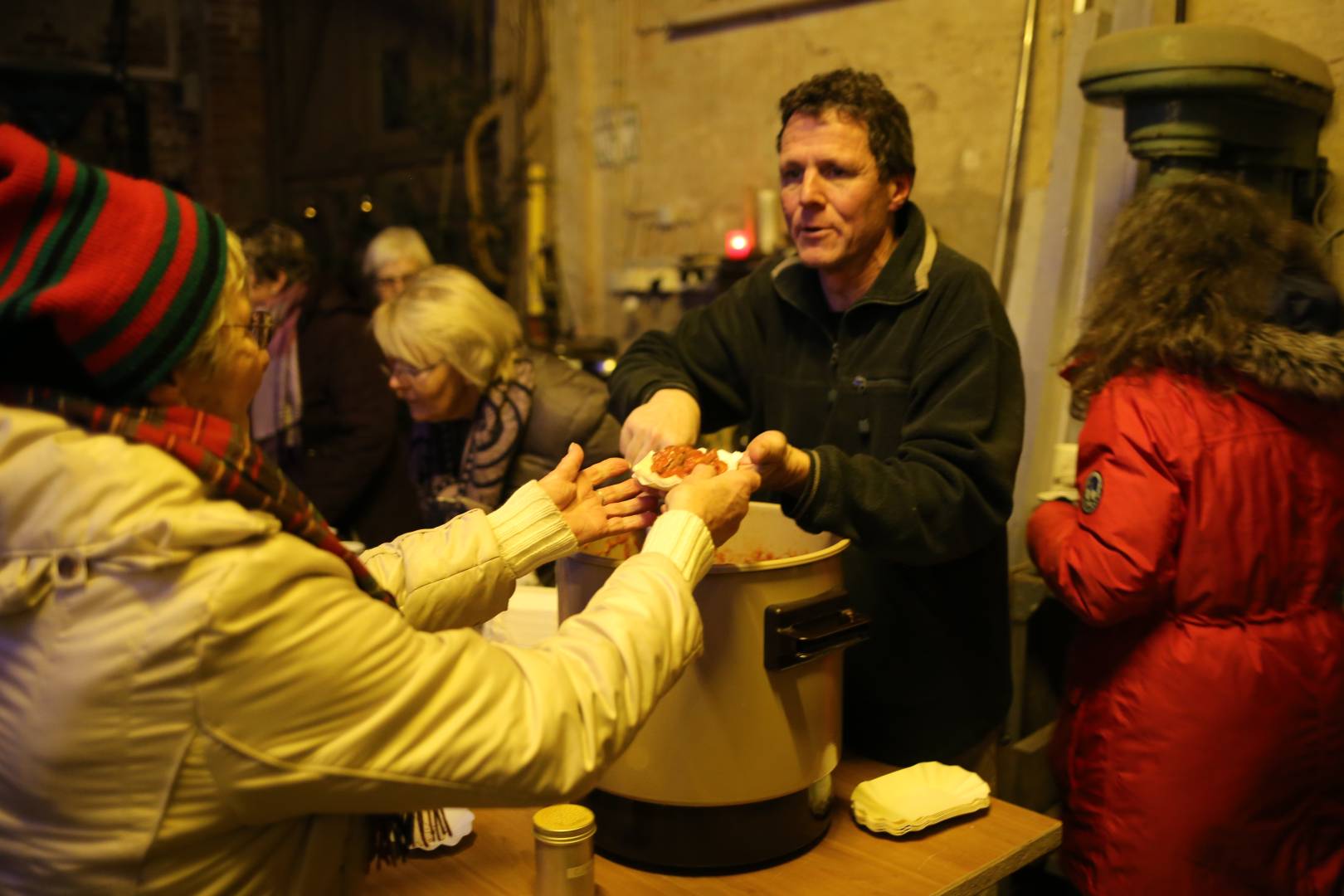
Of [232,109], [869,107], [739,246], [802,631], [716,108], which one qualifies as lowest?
[802,631]

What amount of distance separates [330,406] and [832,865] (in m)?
2.83

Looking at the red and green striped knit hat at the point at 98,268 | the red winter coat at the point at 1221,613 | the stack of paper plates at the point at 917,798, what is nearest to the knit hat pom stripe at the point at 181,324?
the red and green striped knit hat at the point at 98,268

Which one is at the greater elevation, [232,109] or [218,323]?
[232,109]

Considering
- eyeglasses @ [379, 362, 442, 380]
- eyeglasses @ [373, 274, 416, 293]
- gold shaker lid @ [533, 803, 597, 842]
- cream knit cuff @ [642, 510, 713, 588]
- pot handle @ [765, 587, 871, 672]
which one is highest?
eyeglasses @ [373, 274, 416, 293]

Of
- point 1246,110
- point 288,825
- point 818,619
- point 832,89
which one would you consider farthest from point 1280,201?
point 288,825

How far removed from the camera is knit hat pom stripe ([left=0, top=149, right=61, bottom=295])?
1053 millimetres

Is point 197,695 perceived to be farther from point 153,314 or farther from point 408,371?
point 408,371

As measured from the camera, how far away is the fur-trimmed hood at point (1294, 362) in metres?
2.08

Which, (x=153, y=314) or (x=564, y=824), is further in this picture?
(x=564, y=824)

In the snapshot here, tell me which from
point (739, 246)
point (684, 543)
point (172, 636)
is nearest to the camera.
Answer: point (172, 636)

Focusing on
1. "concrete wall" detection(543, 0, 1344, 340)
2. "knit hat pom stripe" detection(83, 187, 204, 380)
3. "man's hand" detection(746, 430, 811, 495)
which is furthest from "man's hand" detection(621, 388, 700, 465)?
"concrete wall" detection(543, 0, 1344, 340)

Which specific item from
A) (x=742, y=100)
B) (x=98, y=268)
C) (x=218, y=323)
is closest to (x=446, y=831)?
(x=218, y=323)

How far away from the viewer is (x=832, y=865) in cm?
165

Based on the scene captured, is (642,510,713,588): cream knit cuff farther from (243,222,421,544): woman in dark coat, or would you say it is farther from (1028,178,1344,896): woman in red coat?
(243,222,421,544): woman in dark coat
